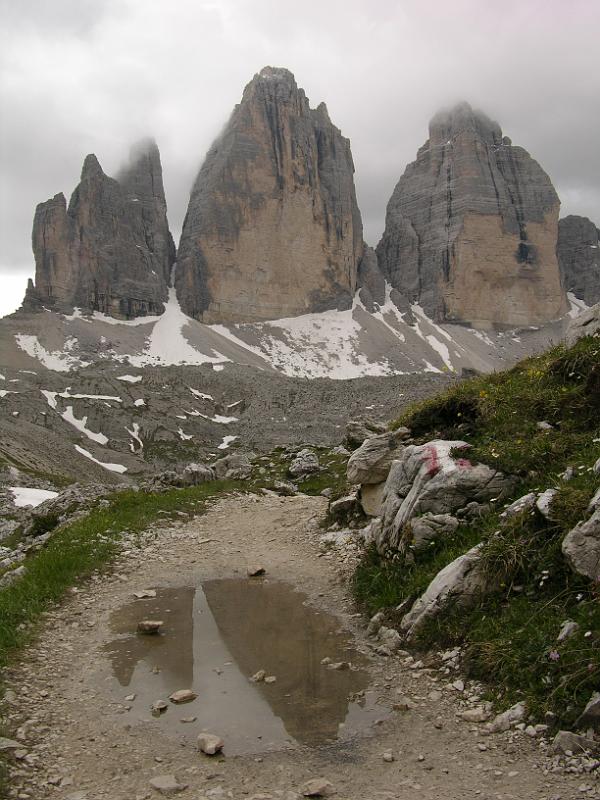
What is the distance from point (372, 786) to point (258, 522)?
11587 mm

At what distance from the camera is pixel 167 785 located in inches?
224

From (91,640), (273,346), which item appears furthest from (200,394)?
(91,640)

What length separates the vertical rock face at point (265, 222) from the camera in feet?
539

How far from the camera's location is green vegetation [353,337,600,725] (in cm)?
638

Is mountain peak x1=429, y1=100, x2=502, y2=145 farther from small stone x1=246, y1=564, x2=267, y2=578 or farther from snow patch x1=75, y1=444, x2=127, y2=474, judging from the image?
small stone x1=246, y1=564, x2=267, y2=578

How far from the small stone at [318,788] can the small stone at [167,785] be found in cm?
112

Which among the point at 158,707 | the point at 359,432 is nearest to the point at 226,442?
the point at 359,432

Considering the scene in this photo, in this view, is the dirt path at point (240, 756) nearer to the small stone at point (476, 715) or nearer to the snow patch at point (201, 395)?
the small stone at point (476, 715)

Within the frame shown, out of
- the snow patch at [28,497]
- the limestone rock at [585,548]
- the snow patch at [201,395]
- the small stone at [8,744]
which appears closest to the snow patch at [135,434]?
the snow patch at [201,395]

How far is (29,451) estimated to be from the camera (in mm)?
65750

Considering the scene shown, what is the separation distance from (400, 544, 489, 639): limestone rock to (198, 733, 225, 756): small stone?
3082mm

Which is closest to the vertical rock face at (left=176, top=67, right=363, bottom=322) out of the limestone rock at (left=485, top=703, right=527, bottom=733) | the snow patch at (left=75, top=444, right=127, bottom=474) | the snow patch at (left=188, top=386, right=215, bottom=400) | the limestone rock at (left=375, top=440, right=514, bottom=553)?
the snow patch at (left=188, top=386, right=215, bottom=400)

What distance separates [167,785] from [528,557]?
4.95m

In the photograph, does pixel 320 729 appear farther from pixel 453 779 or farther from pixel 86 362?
pixel 86 362
